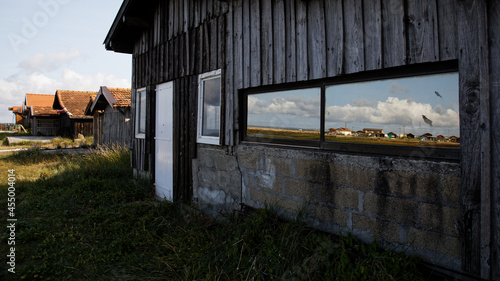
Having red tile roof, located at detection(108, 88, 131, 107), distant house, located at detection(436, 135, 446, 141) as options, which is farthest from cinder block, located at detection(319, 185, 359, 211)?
red tile roof, located at detection(108, 88, 131, 107)

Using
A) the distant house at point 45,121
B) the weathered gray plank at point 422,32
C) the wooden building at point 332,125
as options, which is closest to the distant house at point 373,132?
the wooden building at point 332,125

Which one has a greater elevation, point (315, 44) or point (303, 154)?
point (315, 44)

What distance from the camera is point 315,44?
3.60 meters

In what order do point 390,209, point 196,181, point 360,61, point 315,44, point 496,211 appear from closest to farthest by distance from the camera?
point 496,211 < point 390,209 < point 360,61 < point 315,44 < point 196,181

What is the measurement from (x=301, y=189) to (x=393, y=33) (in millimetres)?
1921

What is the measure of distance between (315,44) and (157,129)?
4.82m

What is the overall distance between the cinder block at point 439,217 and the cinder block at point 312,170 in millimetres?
998

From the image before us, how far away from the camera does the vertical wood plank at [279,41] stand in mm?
3994

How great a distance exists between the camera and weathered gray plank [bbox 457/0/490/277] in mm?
2379

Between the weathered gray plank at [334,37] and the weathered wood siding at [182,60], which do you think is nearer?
the weathered gray plank at [334,37]

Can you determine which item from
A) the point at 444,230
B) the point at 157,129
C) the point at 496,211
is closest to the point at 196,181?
the point at 157,129

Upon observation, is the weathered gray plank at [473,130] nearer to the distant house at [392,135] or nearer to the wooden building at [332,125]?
the wooden building at [332,125]

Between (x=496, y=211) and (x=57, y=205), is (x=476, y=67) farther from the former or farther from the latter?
(x=57, y=205)

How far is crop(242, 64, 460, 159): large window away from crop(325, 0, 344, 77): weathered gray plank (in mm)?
160
